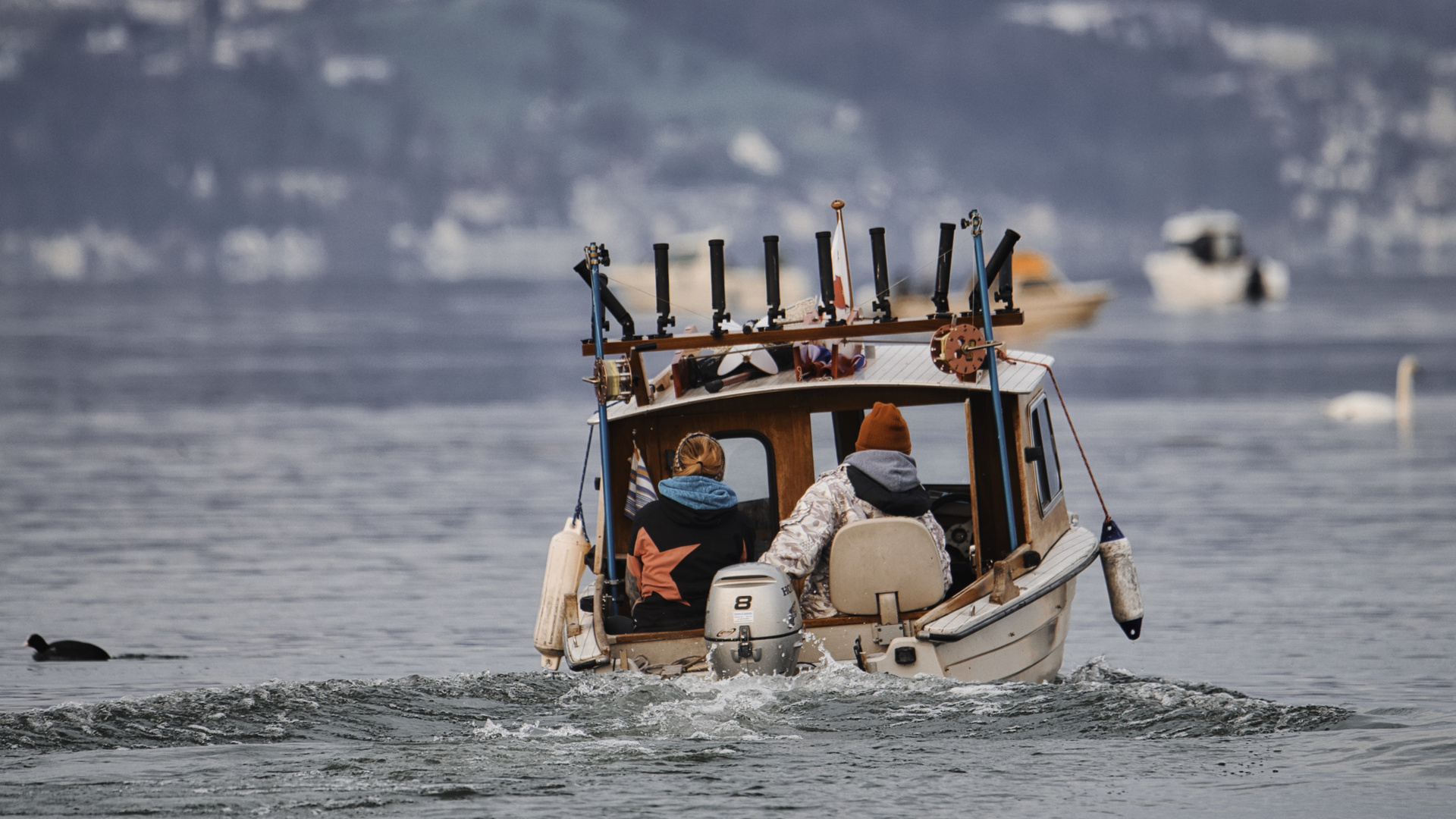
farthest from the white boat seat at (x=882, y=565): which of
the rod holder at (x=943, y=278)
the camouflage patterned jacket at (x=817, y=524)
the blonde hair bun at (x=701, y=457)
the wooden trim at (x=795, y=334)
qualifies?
the rod holder at (x=943, y=278)

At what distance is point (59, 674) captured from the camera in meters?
13.7

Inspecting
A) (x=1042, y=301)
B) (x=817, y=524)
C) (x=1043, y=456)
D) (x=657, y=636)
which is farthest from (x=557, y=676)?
(x=1042, y=301)

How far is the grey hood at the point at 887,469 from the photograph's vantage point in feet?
34.2

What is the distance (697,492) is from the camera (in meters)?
10.4

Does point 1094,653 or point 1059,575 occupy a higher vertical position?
point 1059,575

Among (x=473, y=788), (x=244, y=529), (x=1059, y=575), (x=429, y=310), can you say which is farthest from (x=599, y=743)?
(x=429, y=310)

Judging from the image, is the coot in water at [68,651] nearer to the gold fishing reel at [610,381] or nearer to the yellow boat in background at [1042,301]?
the gold fishing reel at [610,381]

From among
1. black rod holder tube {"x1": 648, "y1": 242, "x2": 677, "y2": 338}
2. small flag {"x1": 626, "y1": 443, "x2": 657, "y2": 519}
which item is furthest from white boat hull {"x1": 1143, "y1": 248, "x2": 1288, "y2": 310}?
black rod holder tube {"x1": 648, "y1": 242, "x2": 677, "y2": 338}

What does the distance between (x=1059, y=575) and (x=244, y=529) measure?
521 inches

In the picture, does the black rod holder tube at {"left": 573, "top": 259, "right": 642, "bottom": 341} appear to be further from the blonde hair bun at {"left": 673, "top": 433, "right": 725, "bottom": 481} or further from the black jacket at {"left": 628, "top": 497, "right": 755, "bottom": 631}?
the black jacket at {"left": 628, "top": 497, "right": 755, "bottom": 631}

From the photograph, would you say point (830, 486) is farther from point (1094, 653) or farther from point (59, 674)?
point (59, 674)

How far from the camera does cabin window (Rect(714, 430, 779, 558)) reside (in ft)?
39.3

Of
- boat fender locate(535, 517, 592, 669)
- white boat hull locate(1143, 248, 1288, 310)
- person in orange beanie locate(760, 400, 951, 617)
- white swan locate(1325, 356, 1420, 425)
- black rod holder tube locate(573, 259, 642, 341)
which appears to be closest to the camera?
person in orange beanie locate(760, 400, 951, 617)

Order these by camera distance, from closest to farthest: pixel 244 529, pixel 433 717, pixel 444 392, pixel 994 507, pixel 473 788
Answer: pixel 473 788, pixel 433 717, pixel 994 507, pixel 244 529, pixel 444 392
